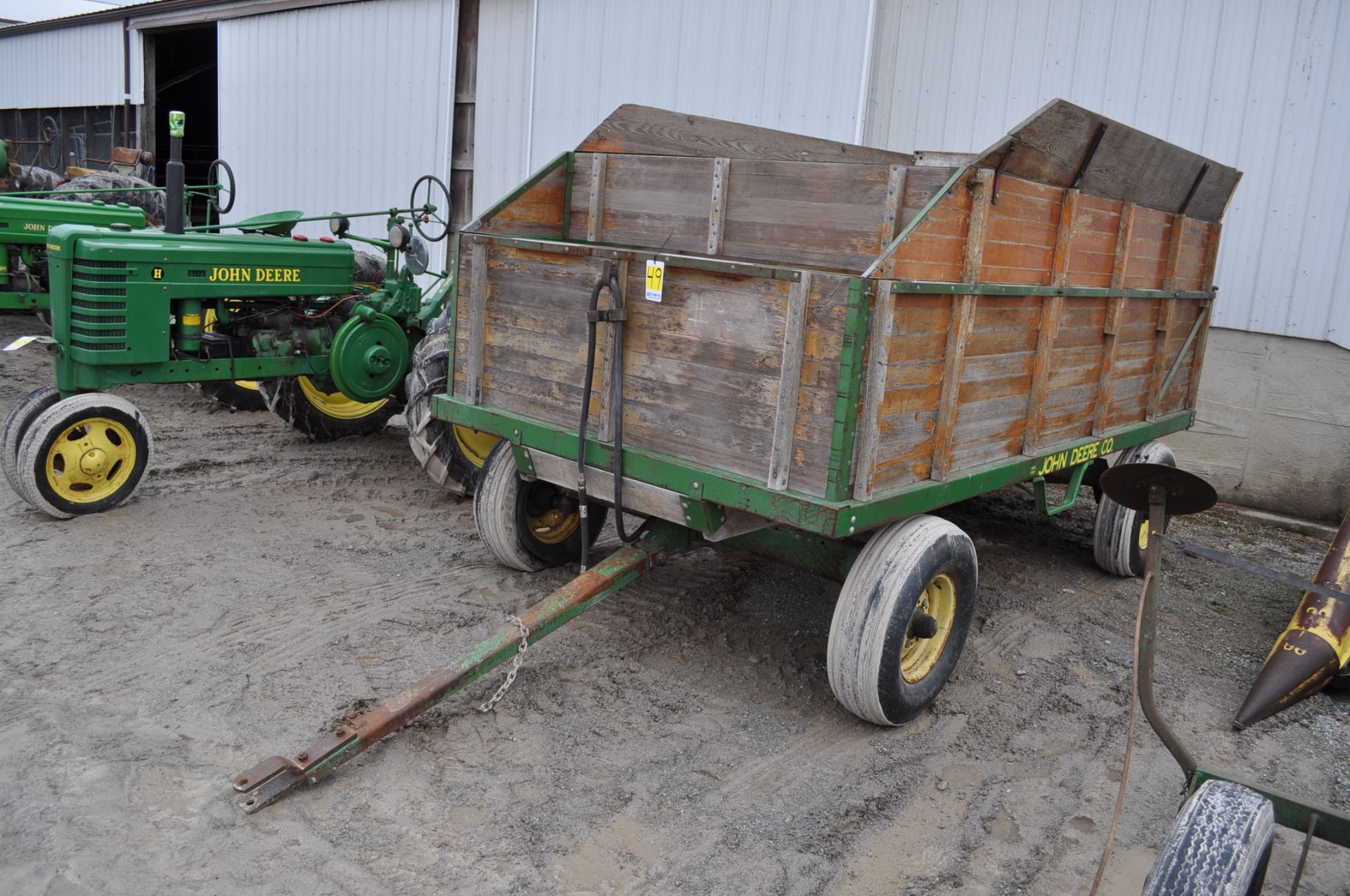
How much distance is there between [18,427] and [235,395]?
253 centimetres

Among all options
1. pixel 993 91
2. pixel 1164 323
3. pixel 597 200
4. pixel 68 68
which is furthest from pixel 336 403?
pixel 68 68

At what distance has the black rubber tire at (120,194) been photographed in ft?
32.2

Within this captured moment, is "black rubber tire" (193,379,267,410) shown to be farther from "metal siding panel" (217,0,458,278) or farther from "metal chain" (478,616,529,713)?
"metal chain" (478,616,529,713)

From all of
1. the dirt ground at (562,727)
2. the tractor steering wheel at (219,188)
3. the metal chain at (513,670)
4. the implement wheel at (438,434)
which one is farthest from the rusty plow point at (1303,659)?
the tractor steering wheel at (219,188)

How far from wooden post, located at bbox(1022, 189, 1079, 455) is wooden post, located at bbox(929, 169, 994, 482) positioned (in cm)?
59

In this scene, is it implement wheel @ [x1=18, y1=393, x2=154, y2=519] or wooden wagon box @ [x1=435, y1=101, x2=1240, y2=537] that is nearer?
wooden wagon box @ [x1=435, y1=101, x2=1240, y2=537]

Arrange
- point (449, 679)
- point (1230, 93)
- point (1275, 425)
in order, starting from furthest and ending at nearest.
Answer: point (1275, 425) < point (1230, 93) < point (449, 679)

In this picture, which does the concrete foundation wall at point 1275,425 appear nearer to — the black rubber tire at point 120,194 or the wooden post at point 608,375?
the wooden post at point 608,375

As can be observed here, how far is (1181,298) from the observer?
5.22 m

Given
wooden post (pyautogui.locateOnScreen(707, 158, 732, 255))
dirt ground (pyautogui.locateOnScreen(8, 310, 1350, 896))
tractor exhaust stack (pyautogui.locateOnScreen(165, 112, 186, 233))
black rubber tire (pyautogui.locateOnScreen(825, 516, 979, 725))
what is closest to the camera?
dirt ground (pyautogui.locateOnScreen(8, 310, 1350, 896))

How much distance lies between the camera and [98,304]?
521cm

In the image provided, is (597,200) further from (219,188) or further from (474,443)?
(219,188)

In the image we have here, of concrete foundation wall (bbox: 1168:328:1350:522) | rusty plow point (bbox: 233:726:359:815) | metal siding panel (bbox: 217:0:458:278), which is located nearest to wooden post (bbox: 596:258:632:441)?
rusty plow point (bbox: 233:726:359:815)

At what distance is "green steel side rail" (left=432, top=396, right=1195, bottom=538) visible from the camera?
3.19 m
